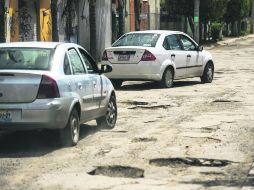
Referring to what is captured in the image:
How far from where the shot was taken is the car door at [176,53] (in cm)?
1775

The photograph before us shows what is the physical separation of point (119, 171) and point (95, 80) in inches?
112

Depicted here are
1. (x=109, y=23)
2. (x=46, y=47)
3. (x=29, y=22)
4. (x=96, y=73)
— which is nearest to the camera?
(x=46, y=47)

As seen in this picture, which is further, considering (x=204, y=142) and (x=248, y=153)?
(x=204, y=142)

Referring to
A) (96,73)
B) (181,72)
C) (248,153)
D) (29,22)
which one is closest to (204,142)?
(248,153)

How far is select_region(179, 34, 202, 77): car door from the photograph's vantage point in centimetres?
1856

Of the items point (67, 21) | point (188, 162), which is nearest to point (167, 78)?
point (188, 162)

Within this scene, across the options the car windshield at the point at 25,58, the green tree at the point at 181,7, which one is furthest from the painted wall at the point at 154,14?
the car windshield at the point at 25,58

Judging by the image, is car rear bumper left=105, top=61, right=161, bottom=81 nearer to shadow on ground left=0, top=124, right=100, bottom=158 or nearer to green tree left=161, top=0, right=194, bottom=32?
shadow on ground left=0, top=124, right=100, bottom=158

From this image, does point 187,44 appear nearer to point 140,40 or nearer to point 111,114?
point 140,40

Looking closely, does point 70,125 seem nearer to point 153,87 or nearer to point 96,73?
point 96,73

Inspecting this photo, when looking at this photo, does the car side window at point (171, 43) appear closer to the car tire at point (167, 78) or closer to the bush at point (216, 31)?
the car tire at point (167, 78)

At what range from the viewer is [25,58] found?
353 inches

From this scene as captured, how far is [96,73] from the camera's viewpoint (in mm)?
10320

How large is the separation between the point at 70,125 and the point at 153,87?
9.27 meters
